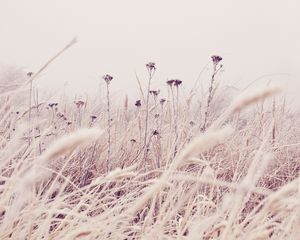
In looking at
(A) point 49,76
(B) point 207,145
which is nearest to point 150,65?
(B) point 207,145

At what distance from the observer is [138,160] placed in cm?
260

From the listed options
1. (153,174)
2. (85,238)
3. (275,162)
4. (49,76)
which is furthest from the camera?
(49,76)

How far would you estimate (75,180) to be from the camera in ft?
7.79

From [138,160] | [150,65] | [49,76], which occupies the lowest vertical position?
[138,160]

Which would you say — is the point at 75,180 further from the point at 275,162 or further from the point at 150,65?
the point at 275,162

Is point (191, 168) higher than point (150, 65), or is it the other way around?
point (150, 65)

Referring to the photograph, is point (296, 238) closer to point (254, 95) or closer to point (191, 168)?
point (254, 95)

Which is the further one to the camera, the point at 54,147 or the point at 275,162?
the point at 275,162

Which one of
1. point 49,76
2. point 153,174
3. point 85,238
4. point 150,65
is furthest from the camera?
point 49,76

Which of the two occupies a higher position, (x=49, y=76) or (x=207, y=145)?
(x=49, y=76)

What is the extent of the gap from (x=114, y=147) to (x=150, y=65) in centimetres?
64

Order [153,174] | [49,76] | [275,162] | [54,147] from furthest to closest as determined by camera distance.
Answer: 1. [49,76]
2. [275,162]
3. [153,174]
4. [54,147]

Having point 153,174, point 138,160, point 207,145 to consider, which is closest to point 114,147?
point 138,160

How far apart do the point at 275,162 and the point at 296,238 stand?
1.69 metres
